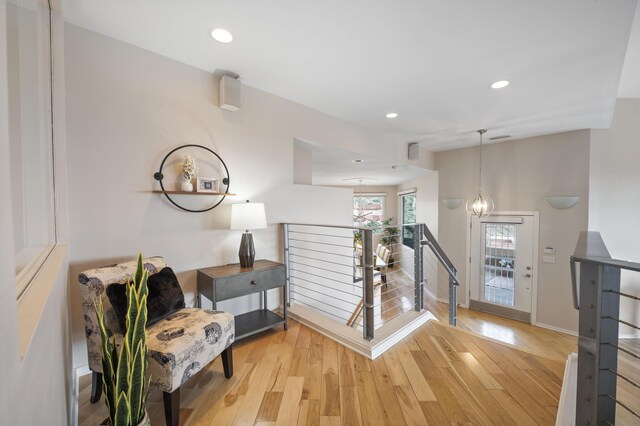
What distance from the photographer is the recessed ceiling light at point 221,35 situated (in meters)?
1.84

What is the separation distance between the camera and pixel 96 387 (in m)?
1.59

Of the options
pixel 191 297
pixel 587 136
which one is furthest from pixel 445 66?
pixel 587 136

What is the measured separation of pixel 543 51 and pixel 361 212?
7323 millimetres

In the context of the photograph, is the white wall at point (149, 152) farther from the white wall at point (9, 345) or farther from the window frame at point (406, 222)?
the window frame at point (406, 222)

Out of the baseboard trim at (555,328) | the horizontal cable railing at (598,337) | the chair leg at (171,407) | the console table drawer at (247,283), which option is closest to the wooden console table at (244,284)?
the console table drawer at (247,283)

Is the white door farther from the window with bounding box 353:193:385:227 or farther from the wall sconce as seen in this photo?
the window with bounding box 353:193:385:227

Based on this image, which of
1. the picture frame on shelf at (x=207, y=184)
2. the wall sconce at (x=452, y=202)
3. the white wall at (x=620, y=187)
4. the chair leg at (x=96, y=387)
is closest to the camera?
the chair leg at (x=96, y=387)

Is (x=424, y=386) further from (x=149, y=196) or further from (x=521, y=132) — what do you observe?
(x=521, y=132)

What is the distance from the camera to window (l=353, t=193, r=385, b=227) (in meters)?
9.08

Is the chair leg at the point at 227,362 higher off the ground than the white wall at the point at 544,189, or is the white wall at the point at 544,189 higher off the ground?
the white wall at the point at 544,189

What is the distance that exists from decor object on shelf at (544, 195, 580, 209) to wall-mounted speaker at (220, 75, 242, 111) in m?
4.91

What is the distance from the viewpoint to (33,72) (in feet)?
4.03

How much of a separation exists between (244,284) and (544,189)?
16.3 ft

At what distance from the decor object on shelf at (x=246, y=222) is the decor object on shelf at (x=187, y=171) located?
0.40 m
